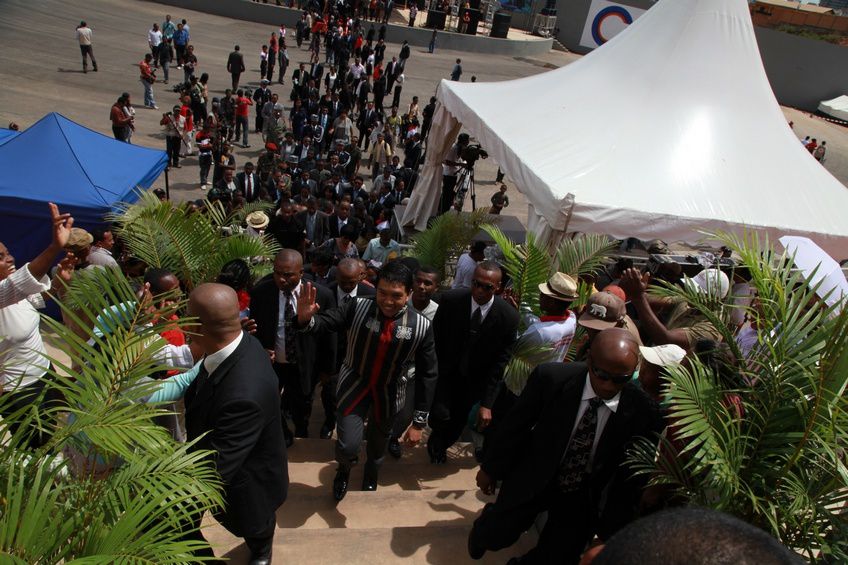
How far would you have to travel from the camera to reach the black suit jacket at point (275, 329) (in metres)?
4.93

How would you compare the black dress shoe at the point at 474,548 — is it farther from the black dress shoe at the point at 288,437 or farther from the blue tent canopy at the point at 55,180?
the blue tent canopy at the point at 55,180

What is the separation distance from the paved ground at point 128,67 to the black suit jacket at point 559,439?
7404 mm

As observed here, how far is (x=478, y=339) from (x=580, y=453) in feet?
5.29

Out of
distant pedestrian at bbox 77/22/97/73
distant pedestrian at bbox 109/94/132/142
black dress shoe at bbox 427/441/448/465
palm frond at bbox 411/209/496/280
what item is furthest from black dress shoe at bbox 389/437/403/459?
distant pedestrian at bbox 77/22/97/73

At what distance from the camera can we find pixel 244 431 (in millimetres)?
2941

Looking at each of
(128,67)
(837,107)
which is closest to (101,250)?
(128,67)

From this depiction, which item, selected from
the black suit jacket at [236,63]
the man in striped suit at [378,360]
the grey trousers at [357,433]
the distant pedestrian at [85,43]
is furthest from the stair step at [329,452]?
the distant pedestrian at [85,43]

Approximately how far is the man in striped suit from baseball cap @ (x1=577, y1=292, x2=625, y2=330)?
1116mm

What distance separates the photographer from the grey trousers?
422cm

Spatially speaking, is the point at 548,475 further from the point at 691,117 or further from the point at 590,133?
the point at 691,117

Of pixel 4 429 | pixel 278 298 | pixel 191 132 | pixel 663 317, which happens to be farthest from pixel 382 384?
pixel 191 132

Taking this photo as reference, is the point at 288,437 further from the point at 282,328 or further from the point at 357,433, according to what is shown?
the point at 357,433

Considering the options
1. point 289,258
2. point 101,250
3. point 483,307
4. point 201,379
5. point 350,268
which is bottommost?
point 101,250

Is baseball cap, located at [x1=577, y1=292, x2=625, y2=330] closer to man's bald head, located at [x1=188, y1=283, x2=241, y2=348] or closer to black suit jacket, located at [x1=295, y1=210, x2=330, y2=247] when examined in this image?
man's bald head, located at [x1=188, y1=283, x2=241, y2=348]
